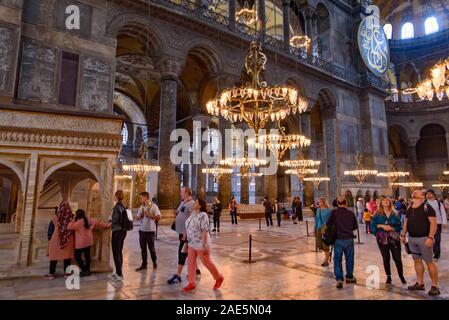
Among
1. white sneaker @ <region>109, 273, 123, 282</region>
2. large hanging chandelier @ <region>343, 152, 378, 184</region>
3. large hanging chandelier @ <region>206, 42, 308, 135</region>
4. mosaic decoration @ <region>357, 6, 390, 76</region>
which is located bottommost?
white sneaker @ <region>109, 273, 123, 282</region>

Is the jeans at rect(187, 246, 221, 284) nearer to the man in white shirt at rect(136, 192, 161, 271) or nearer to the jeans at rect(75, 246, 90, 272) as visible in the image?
the man in white shirt at rect(136, 192, 161, 271)

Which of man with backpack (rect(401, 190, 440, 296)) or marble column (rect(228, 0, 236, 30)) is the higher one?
marble column (rect(228, 0, 236, 30))

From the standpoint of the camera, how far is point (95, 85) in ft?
35.5

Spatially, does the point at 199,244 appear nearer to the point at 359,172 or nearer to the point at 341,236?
the point at 341,236

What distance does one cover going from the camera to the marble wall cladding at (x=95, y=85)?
10.6 meters

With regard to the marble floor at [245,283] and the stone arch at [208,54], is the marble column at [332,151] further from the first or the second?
the marble floor at [245,283]

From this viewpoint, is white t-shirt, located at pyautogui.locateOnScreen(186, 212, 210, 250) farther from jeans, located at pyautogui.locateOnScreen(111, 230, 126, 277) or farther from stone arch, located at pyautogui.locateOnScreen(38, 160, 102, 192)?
stone arch, located at pyautogui.locateOnScreen(38, 160, 102, 192)

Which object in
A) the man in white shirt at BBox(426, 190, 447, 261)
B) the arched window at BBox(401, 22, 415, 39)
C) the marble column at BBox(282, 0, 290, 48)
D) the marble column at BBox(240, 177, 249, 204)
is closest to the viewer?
the man in white shirt at BBox(426, 190, 447, 261)

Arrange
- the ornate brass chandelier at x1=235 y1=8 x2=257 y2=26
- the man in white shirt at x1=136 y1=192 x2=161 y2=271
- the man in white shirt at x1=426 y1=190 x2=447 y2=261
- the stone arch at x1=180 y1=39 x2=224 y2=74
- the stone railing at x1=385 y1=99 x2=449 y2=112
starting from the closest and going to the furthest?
the man in white shirt at x1=136 y1=192 x2=161 y2=271, the man in white shirt at x1=426 y1=190 x2=447 y2=261, the stone arch at x1=180 y1=39 x2=224 y2=74, the ornate brass chandelier at x1=235 y1=8 x2=257 y2=26, the stone railing at x1=385 y1=99 x2=449 y2=112

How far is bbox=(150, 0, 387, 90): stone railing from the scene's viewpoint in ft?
44.6

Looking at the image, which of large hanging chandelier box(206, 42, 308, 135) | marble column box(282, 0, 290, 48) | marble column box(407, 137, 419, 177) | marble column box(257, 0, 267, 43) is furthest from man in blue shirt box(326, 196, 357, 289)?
marble column box(407, 137, 419, 177)

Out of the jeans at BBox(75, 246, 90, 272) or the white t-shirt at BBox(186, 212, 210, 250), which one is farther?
the jeans at BBox(75, 246, 90, 272)

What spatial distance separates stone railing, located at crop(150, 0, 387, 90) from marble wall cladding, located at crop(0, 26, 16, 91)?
5.65 metres
